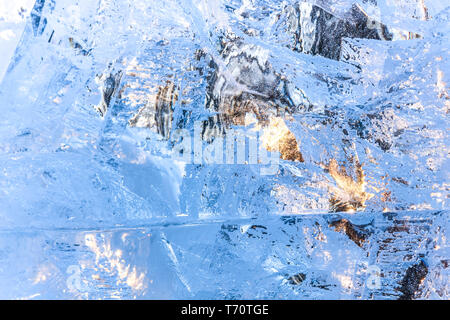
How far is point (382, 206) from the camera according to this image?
68cm

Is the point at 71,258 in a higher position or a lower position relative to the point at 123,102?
lower

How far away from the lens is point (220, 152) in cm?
67

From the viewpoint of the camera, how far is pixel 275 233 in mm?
684

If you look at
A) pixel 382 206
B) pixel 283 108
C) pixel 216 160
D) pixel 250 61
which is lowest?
pixel 382 206

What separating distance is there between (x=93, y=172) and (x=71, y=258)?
0.20m

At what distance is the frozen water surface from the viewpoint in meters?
0.66

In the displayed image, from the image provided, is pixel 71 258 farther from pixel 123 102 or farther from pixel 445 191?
pixel 445 191

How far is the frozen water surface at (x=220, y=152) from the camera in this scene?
2.17ft

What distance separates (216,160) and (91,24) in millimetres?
408

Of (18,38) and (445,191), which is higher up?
(18,38)

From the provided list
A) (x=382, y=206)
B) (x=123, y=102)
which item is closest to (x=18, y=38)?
(x=123, y=102)

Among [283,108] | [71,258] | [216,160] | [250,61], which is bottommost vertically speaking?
[71,258]
